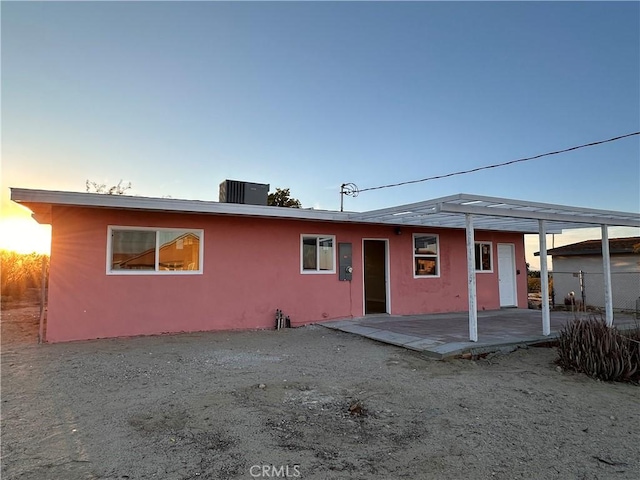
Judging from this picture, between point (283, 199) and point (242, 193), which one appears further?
point (283, 199)

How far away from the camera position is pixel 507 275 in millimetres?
13242

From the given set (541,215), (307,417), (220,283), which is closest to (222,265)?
(220,283)

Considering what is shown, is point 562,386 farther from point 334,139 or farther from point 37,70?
point 37,70

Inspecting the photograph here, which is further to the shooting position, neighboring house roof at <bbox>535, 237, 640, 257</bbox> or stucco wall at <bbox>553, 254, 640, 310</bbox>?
neighboring house roof at <bbox>535, 237, 640, 257</bbox>

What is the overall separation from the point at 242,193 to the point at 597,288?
16431 mm

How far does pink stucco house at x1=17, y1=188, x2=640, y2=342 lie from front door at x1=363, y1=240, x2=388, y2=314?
0.04 metres

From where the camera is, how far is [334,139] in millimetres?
12445

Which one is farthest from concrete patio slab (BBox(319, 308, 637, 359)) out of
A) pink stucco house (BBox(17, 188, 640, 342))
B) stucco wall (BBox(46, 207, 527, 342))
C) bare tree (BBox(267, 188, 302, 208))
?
bare tree (BBox(267, 188, 302, 208))

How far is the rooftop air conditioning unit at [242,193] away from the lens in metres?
9.45

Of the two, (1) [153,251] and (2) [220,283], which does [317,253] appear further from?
(1) [153,251]

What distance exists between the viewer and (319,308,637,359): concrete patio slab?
21.4 feet

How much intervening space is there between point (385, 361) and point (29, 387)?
4852 millimetres

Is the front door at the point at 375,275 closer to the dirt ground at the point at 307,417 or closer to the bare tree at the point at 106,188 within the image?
the dirt ground at the point at 307,417

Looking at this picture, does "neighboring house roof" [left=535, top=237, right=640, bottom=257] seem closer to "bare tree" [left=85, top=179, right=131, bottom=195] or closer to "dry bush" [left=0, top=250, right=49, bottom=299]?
"dry bush" [left=0, top=250, right=49, bottom=299]
